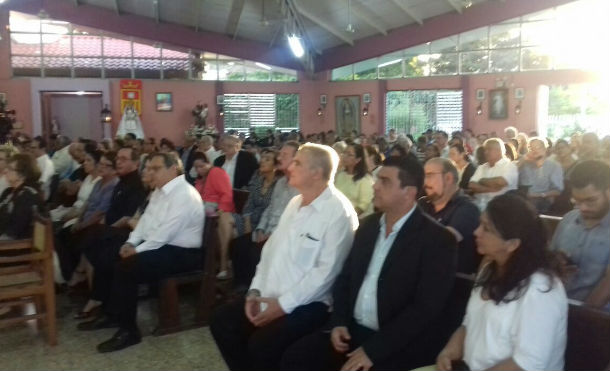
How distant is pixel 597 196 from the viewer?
261 centimetres

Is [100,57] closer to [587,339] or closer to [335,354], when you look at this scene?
[335,354]

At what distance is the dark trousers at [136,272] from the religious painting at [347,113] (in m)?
13.0

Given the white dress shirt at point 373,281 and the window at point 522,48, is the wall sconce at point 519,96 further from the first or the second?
the white dress shirt at point 373,281

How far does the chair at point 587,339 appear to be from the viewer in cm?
197

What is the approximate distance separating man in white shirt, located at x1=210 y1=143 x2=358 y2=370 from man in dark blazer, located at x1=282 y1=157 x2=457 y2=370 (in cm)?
16

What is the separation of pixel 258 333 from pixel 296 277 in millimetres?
318

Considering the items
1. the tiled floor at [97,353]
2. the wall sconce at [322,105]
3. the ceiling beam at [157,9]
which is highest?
the ceiling beam at [157,9]

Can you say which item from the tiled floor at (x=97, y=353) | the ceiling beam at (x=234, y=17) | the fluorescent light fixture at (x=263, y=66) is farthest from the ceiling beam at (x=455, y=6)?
the tiled floor at (x=97, y=353)

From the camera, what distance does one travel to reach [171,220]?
392 cm

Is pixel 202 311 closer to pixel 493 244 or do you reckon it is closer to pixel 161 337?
pixel 161 337

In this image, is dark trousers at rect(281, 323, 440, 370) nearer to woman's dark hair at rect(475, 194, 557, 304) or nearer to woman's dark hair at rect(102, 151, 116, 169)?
woman's dark hair at rect(475, 194, 557, 304)

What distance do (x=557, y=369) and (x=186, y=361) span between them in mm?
2276

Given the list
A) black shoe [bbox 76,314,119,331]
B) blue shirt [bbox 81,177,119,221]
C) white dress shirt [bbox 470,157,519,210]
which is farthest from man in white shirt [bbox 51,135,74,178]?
white dress shirt [bbox 470,157,519,210]

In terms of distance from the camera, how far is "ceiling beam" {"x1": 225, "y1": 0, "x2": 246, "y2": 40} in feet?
42.6
